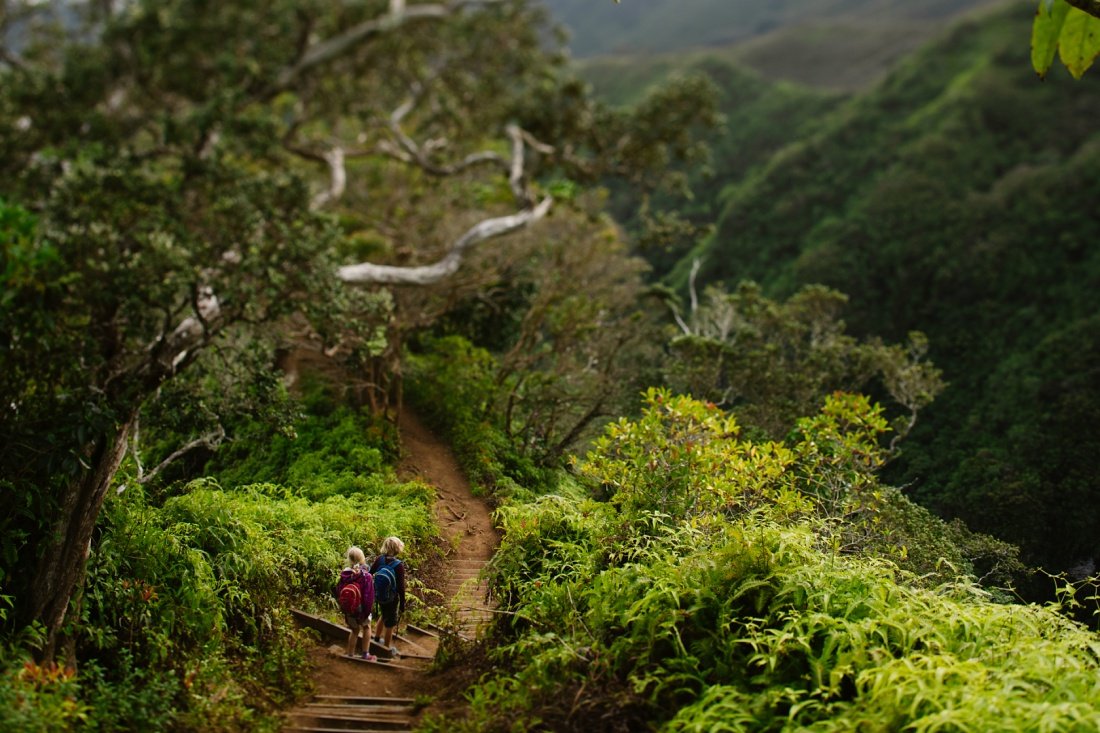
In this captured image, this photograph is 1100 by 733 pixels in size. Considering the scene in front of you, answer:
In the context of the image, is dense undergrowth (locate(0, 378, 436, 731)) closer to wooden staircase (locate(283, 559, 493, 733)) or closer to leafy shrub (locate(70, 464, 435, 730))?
leafy shrub (locate(70, 464, 435, 730))

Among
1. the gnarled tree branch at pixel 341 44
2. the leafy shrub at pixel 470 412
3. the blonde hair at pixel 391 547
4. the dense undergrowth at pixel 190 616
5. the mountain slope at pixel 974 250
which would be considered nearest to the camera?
the dense undergrowth at pixel 190 616

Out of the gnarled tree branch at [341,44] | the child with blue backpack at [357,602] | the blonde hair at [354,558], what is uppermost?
the gnarled tree branch at [341,44]

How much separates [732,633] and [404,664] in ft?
10.3

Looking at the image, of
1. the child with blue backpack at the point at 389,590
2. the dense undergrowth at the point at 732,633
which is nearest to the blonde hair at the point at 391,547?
the child with blue backpack at the point at 389,590

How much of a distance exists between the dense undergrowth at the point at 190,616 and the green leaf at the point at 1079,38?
485cm

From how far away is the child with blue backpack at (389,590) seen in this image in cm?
A: 665

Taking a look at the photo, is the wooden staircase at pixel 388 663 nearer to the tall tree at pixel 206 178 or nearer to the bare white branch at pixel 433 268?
the tall tree at pixel 206 178

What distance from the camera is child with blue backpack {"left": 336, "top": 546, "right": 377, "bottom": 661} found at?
636cm

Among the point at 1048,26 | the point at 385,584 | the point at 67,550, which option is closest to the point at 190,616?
the point at 67,550

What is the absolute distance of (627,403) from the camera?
13.0 m

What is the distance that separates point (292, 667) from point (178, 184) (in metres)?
11.1

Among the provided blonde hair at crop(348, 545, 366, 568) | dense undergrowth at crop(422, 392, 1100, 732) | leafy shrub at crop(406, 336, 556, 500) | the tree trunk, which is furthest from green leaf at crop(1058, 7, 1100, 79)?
leafy shrub at crop(406, 336, 556, 500)

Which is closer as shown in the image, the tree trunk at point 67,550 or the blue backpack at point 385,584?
the tree trunk at point 67,550

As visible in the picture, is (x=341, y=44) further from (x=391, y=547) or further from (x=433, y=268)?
(x=391, y=547)
